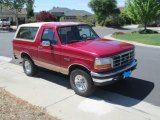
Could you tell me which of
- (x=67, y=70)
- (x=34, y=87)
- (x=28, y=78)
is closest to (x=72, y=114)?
(x=67, y=70)

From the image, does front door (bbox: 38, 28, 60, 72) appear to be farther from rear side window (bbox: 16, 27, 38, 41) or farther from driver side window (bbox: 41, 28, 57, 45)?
rear side window (bbox: 16, 27, 38, 41)

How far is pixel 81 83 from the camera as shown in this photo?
700cm

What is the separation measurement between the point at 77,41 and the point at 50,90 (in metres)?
1.61

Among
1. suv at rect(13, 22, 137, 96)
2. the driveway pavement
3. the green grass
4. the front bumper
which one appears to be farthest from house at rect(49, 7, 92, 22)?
the front bumper

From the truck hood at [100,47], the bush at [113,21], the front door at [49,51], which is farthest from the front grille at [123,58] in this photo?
the bush at [113,21]

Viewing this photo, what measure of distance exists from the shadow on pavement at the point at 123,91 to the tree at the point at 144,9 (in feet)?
76.1

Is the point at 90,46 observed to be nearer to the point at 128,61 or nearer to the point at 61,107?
the point at 128,61

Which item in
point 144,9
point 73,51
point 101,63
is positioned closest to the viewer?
point 101,63

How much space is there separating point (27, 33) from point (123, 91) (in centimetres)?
379

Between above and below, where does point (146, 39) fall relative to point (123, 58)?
below

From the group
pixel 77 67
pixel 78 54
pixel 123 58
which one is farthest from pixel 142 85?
pixel 78 54

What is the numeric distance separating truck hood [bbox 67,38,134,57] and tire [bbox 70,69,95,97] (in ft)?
2.03

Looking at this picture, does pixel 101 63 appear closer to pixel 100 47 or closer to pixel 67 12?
pixel 100 47

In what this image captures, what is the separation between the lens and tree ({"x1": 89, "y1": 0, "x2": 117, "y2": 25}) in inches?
1882
